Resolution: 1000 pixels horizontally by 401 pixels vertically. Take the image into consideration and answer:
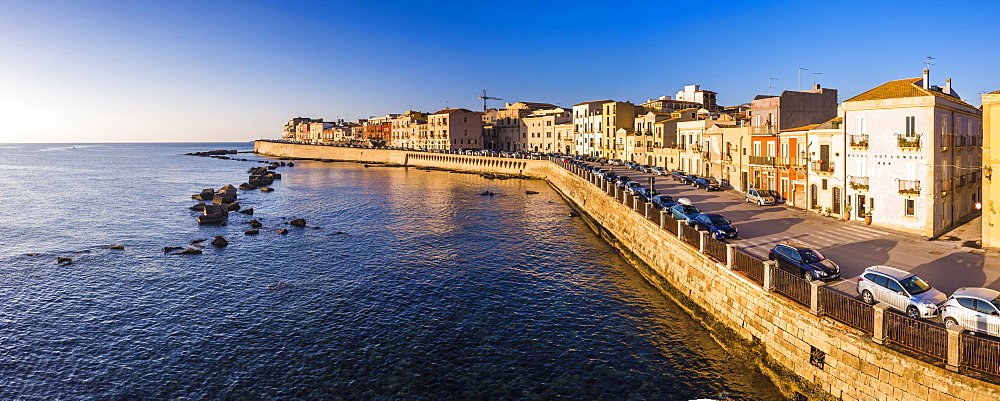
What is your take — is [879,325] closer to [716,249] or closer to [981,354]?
[981,354]

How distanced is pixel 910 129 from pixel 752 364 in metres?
22.4

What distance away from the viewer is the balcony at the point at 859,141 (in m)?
35.7

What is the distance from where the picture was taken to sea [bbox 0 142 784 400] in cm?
2086

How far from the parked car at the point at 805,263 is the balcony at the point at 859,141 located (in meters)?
15.6

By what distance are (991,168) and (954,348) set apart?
60.9 ft

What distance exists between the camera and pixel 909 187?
33.3m

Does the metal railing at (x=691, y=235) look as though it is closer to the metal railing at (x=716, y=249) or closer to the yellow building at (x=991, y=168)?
the metal railing at (x=716, y=249)

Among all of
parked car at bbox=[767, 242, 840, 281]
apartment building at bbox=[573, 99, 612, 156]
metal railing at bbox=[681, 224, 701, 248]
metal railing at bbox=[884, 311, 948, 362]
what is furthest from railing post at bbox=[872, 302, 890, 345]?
apartment building at bbox=[573, 99, 612, 156]

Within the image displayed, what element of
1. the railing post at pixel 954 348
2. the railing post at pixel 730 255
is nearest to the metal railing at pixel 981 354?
the railing post at pixel 954 348

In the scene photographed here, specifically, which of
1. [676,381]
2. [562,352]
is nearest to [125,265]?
Result: [562,352]

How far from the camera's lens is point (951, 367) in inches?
560

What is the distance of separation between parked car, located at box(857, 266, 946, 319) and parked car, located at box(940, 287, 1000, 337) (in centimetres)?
63

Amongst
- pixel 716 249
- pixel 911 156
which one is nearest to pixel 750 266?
pixel 716 249

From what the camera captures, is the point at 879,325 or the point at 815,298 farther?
the point at 815,298
